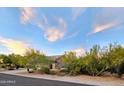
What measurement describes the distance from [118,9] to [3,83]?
3794mm

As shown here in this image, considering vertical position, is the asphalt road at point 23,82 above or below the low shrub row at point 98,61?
below

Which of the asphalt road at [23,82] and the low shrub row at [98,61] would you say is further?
the low shrub row at [98,61]

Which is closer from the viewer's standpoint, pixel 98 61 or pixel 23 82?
pixel 23 82

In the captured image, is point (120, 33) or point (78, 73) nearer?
point (120, 33)

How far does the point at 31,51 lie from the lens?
11.5m

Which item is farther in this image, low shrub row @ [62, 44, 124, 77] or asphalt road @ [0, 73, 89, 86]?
low shrub row @ [62, 44, 124, 77]

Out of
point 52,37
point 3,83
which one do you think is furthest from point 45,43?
point 3,83

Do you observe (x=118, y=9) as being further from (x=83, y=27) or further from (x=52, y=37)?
(x=52, y=37)

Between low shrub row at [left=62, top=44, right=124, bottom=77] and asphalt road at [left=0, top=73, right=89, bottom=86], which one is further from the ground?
low shrub row at [left=62, top=44, right=124, bottom=77]

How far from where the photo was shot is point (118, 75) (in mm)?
11297

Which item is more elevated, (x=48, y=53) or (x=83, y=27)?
(x=83, y=27)

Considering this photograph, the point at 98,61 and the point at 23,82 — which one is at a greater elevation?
the point at 98,61
